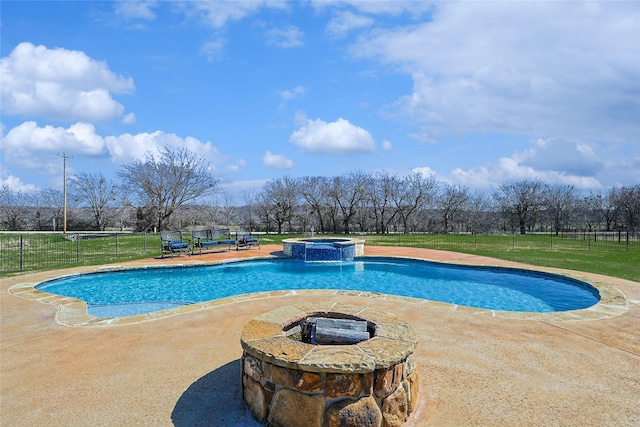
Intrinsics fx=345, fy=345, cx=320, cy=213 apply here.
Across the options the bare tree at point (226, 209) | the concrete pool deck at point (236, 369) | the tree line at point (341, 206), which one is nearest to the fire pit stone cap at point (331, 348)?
the concrete pool deck at point (236, 369)

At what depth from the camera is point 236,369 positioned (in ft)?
11.1

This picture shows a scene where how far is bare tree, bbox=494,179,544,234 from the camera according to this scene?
2778cm

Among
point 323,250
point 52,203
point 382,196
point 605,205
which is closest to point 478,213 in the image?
point 382,196

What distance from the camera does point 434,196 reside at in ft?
86.5

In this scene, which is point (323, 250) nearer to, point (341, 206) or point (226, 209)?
point (341, 206)

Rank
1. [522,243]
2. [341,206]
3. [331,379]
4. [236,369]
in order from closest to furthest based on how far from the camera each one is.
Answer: [331,379]
[236,369]
[522,243]
[341,206]

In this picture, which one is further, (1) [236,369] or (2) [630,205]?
(2) [630,205]

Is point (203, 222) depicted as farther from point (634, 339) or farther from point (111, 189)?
point (634, 339)

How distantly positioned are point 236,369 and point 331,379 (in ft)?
4.91

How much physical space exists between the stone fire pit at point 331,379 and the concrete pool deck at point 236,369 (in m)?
0.26

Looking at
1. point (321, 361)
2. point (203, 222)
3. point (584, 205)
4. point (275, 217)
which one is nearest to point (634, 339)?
point (321, 361)

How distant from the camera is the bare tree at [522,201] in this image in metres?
27.8

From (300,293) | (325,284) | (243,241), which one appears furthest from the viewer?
(243,241)

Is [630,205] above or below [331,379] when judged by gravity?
above
